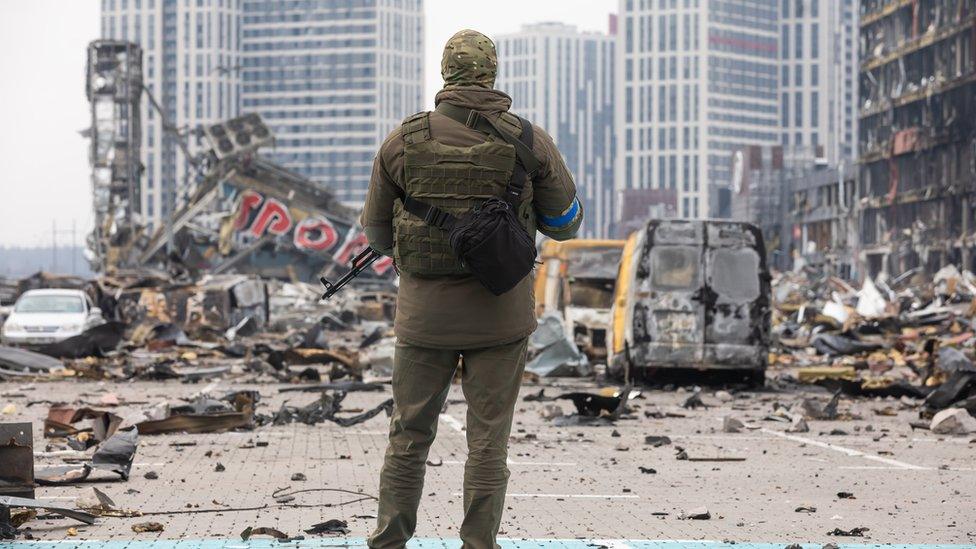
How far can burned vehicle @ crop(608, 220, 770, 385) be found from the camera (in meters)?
20.1

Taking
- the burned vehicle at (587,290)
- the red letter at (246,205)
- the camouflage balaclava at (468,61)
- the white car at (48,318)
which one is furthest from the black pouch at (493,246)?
the red letter at (246,205)

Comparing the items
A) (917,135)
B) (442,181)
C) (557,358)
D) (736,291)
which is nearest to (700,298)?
(736,291)

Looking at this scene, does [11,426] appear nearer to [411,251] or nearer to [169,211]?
[411,251]

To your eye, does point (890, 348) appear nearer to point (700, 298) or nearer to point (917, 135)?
point (700, 298)

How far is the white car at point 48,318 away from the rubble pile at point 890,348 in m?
14.7

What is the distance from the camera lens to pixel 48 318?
105 ft

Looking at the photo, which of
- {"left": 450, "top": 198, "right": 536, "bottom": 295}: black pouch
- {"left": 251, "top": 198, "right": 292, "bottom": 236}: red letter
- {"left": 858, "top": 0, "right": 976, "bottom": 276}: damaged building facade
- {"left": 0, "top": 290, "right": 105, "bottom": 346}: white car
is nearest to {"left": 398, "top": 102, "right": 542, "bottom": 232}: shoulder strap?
{"left": 450, "top": 198, "right": 536, "bottom": 295}: black pouch

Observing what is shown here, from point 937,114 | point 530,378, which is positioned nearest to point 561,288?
point 530,378

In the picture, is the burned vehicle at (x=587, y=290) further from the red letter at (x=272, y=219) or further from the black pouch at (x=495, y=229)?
the red letter at (x=272, y=219)

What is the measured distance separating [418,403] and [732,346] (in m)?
14.9

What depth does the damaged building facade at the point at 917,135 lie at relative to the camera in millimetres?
83938

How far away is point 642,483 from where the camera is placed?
989cm

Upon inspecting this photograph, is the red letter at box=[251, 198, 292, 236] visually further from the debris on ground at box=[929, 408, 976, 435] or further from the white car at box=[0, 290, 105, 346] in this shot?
the debris on ground at box=[929, 408, 976, 435]

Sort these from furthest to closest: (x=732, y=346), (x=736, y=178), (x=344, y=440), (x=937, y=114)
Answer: (x=736, y=178) → (x=937, y=114) → (x=732, y=346) → (x=344, y=440)
